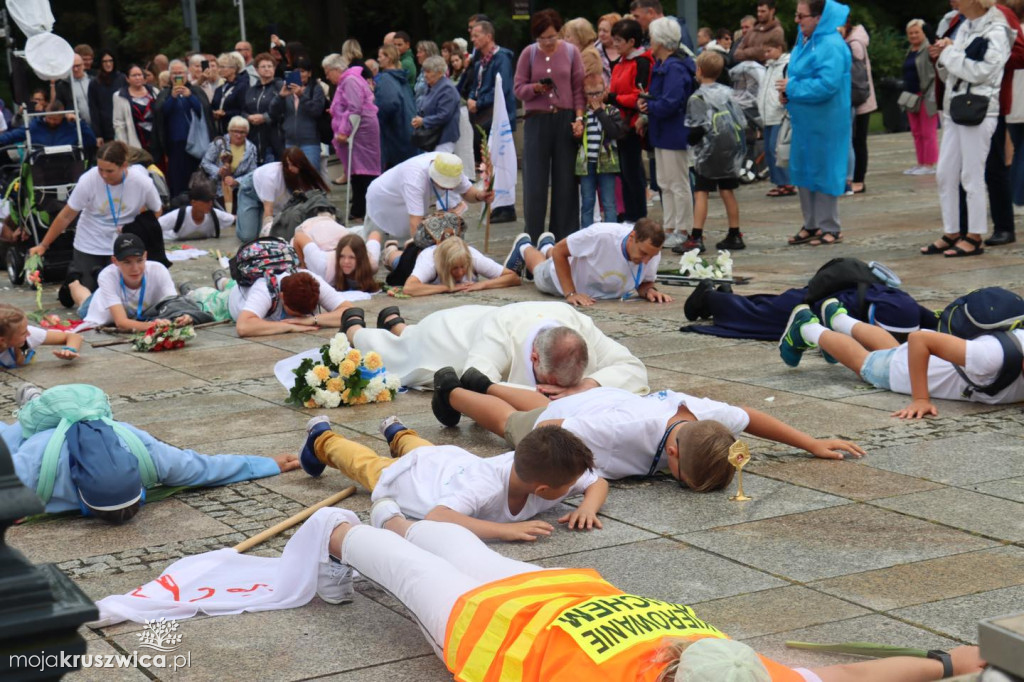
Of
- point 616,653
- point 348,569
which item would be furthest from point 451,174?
point 616,653

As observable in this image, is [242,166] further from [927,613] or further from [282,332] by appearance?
[927,613]

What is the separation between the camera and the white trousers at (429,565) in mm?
3787

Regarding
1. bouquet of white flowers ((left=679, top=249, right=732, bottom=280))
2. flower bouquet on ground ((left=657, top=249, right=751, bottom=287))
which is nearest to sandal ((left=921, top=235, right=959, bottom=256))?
flower bouquet on ground ((left=657, top=249, right=751, bottom=287))

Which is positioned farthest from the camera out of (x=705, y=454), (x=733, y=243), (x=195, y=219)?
(x=195, y=219)

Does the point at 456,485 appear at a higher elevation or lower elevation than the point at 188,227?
lower

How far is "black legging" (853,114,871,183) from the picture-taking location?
15.8 metres

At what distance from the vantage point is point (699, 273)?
421 inches

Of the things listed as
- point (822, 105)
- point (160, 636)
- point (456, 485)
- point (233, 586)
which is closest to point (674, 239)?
point (822, 105)

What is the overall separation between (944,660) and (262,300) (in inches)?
283

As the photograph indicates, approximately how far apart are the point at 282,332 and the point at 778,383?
158 inches

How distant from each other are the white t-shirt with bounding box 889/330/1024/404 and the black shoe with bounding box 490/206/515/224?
30.3ft

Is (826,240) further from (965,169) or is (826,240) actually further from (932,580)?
(932,580)

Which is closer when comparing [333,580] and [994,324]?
[333,580]

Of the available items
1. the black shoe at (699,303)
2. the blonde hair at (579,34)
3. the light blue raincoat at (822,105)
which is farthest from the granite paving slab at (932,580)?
the blonde hair at (579,34)
